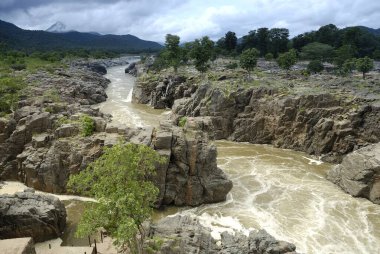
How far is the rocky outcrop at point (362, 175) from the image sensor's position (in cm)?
4150

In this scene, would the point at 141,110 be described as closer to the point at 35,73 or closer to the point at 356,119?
the point at 35,73

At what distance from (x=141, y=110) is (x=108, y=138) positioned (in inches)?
1901

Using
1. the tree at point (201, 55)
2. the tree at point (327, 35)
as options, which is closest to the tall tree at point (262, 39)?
the tree at point (327, 35)

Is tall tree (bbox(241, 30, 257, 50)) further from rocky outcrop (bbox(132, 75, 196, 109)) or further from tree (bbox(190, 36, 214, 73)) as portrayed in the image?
rocky outcrop (bbox(132, 75, 196, 109))

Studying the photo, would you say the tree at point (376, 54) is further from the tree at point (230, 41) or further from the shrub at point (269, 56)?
the tree at point (230, 41)

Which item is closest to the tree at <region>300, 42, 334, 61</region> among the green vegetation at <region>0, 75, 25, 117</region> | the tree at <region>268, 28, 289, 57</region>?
the tree at <region>268, 28, 289, 57</region>

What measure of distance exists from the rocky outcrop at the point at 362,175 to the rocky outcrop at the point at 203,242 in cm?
1965

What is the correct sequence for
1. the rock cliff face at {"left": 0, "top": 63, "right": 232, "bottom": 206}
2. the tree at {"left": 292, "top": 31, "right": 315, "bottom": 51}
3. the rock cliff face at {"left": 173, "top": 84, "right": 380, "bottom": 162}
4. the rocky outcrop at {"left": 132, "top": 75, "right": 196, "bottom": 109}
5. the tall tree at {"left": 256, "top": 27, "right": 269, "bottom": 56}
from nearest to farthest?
the rock cliff face at {"left": 0, "top": 63, "right": 232, "bottom": 206}
the rock cliff face at {"left": 173, "top": 84, "right": 380, "bottom": 162}
the rocky outcrop at {"left": 132, "top": 75, "right": 196, "bottom": 109}
the tall tree at {"left": 256, "top": 27, "right": 269, "bottom": 56}
the tree at {"left": 292, "top": 31, "right": 315, "bottom": 51}

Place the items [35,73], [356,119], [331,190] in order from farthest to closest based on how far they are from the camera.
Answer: [35,73] → [356,119] → [331,190]

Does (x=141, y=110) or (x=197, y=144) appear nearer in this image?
(x=197, y=144)

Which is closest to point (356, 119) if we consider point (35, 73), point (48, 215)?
point (48, 215)

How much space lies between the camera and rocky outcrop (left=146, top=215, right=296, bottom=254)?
85.2ft

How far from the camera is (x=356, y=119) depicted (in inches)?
2280

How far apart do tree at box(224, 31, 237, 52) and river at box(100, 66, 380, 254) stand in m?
110
